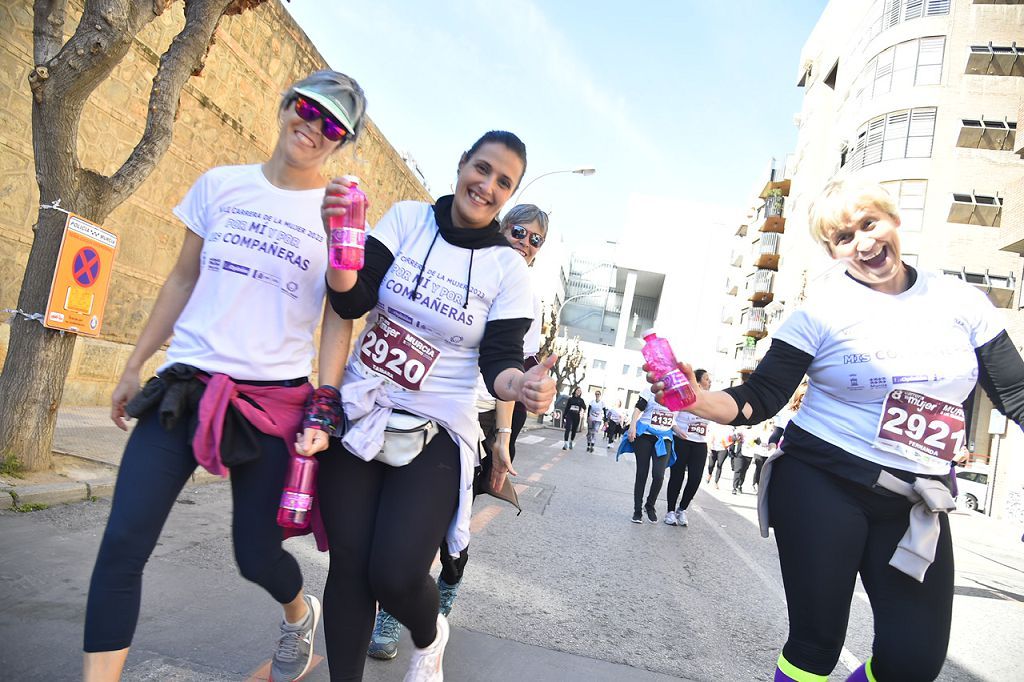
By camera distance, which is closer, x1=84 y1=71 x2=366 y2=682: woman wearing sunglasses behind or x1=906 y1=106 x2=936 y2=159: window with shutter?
x1=84 y1=71 x2=366 y2=682: woman wearing sunglasses behind

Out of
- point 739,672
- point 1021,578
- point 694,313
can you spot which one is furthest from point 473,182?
point 694,313

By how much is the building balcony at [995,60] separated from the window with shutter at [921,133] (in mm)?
2128

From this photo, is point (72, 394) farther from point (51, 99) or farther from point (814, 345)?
point (814, 345)

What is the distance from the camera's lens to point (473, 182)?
271cm

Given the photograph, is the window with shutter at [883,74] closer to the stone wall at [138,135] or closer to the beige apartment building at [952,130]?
the beige apartment building at [952,130]

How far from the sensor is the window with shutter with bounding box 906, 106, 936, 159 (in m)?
31.0

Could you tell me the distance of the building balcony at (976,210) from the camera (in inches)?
1182

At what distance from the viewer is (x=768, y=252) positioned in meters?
48.8

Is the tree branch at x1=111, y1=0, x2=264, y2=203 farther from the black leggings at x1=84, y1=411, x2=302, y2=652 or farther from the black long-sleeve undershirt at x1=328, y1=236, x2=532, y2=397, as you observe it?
the black leggings at x1=84, y1=411, x2=302, y2=652

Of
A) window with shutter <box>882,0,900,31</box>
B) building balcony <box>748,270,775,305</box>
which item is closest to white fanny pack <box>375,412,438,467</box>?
window with shutter <box>882,0,900,31</box>

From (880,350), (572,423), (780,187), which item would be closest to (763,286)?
(780,187)

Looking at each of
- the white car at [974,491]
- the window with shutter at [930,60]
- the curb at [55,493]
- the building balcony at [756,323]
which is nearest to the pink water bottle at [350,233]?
the curb at [55,493]

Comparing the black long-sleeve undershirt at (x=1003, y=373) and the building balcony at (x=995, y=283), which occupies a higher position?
the building balcony at (x=995, y=283)

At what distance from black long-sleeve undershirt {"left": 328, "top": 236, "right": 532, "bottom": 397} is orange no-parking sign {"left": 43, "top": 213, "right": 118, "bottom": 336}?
Result: 4113 mm
